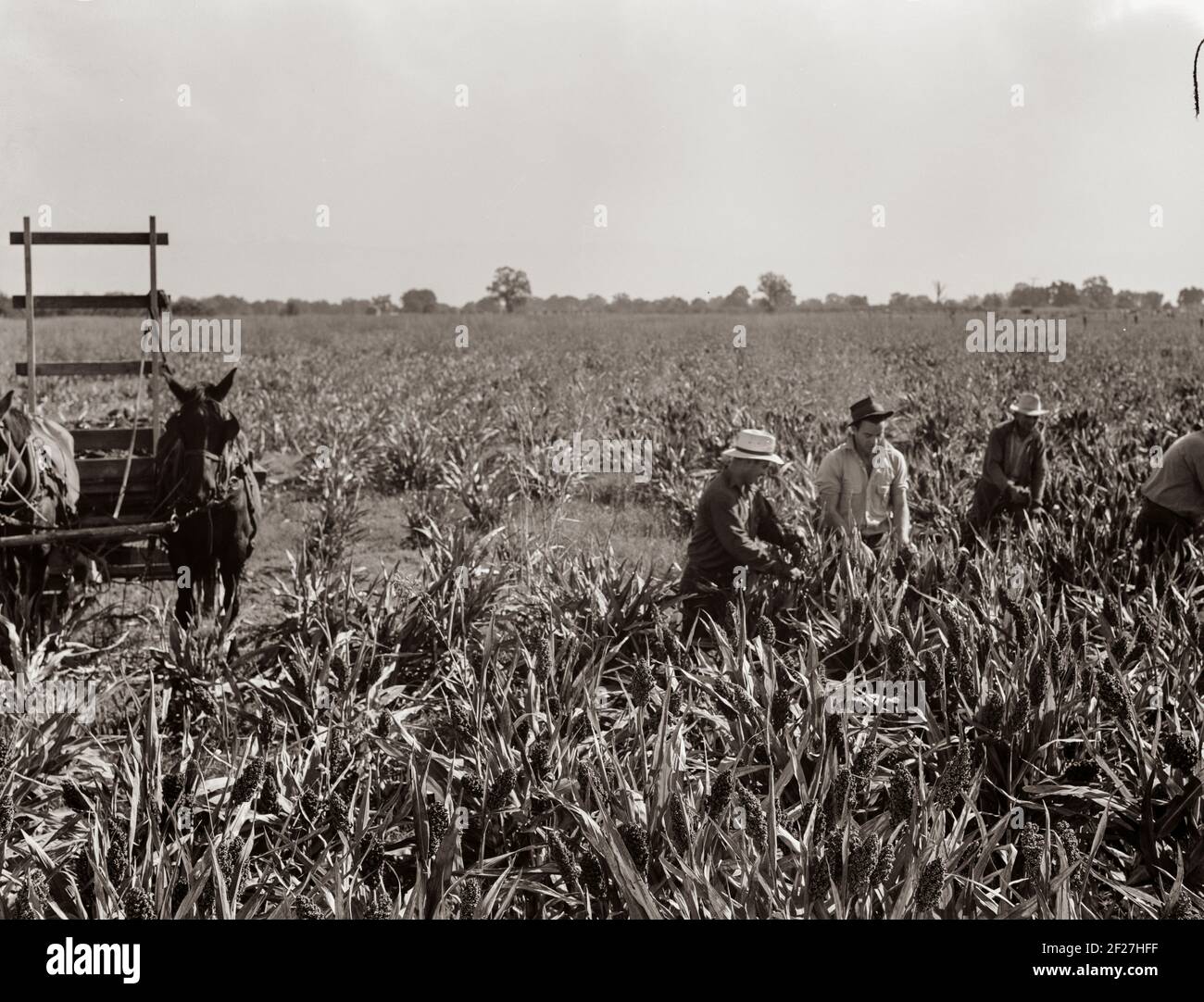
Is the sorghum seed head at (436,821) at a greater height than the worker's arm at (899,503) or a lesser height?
lesser

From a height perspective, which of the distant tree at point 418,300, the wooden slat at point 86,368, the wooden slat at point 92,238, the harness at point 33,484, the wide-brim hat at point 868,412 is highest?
the distant tree at point 418,300

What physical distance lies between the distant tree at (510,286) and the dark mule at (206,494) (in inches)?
2890

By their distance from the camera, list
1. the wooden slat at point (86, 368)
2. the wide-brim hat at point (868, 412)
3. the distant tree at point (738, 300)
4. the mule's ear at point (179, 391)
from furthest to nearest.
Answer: the distant tree at point (738, 300)
the wooden slat at point (86, 368)
the wide-brim hat at point (868, 412)
the mule's ear at point (179, 391)

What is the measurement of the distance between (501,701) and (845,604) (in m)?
1.95

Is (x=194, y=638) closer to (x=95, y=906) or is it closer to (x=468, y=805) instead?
(x=468, y=805)

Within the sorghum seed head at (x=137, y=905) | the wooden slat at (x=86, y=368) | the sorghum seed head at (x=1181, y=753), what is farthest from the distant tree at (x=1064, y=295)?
the sorghum seed head at (x=137, y=905)

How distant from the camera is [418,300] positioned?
91.4 metres

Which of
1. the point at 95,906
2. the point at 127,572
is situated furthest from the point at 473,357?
the point at 95,906

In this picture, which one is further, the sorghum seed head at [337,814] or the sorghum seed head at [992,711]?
the sorghum seed head at [992,711]

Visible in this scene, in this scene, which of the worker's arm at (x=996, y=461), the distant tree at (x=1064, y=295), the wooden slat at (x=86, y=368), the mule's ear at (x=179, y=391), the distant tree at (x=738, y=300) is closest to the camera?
the mule's ear at (x=179, y=391)

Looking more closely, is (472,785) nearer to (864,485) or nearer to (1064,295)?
(864,485)

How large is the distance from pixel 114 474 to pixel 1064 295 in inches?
3164

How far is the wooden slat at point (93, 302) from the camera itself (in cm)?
729

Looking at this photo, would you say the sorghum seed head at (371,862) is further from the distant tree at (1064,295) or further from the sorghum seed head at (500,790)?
the distant tree at (1064,295)
